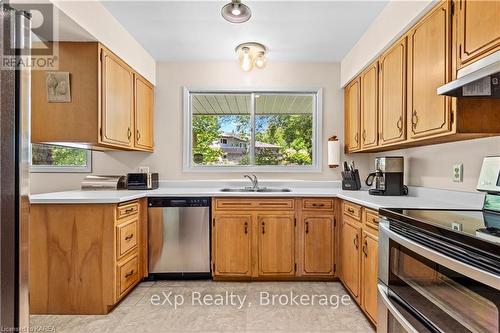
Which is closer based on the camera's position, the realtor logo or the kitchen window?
the realtor logo

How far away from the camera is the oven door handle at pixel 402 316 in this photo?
106 cm

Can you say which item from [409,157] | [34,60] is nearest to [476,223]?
[409,157]

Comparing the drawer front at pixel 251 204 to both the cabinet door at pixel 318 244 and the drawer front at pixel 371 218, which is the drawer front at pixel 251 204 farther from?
the drawer front at pixel 371 218

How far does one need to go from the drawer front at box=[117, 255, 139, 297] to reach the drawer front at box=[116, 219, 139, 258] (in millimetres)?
104

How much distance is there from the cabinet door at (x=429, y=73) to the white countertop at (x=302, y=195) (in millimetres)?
481

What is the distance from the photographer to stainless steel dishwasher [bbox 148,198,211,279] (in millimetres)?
2818

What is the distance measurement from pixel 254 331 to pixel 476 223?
1537 millimetres

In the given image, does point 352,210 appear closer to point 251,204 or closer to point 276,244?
point 276,244

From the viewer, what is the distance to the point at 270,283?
2789 mm

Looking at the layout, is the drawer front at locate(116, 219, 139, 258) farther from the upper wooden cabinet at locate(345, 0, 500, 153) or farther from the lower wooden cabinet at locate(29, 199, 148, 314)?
the upper wooden cabinet at locate(345, 0, 500, 153)

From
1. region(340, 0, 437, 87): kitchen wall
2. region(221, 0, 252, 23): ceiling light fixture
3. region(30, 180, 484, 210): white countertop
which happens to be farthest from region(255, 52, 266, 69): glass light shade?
region(30, 180, 484, 210): white countertop

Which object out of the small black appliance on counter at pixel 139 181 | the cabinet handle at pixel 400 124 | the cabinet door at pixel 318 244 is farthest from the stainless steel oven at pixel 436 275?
the small black appliance on counter at pixel 139 181

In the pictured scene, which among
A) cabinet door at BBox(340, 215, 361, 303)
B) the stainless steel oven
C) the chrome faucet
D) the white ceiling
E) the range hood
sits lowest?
cabinet door at BBox(340, 215, 361, 303)

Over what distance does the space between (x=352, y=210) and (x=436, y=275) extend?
4.42ft
